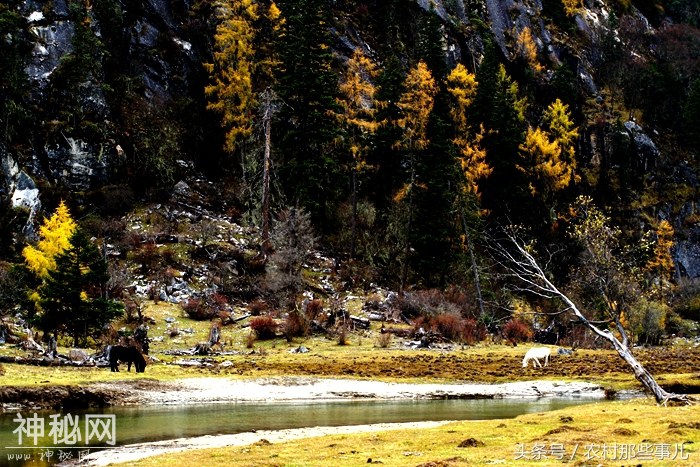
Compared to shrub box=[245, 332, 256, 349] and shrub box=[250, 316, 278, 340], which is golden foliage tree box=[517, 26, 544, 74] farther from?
shrub box=[245, 332, 256, 349]

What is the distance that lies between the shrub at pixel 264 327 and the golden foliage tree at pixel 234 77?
26897 mm

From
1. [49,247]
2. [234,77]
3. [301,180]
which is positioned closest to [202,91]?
[234,77]

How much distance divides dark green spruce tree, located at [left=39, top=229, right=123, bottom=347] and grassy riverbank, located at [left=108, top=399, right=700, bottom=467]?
18.8 metres

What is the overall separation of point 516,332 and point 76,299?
30.3 metres

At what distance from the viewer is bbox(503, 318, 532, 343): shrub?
47.3 meters

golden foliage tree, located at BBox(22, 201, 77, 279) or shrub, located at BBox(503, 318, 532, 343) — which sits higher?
golden foliage tree, located at BBox(22, 201, 77, 279)

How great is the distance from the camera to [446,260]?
57875 millimetres

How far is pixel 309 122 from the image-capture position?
6028cm

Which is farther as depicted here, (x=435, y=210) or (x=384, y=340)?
(x=435, y=210)

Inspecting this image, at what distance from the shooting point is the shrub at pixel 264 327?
40.1m

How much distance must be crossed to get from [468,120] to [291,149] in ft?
65.0

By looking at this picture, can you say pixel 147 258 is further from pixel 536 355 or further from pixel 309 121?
pixel 536 355

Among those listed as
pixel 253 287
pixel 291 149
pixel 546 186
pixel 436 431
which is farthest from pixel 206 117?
pixel 436 431

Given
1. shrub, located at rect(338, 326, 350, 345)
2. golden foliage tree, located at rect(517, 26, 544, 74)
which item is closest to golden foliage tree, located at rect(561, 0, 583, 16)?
golden foliage tree, located at rect(517, 26, 544, 74)
